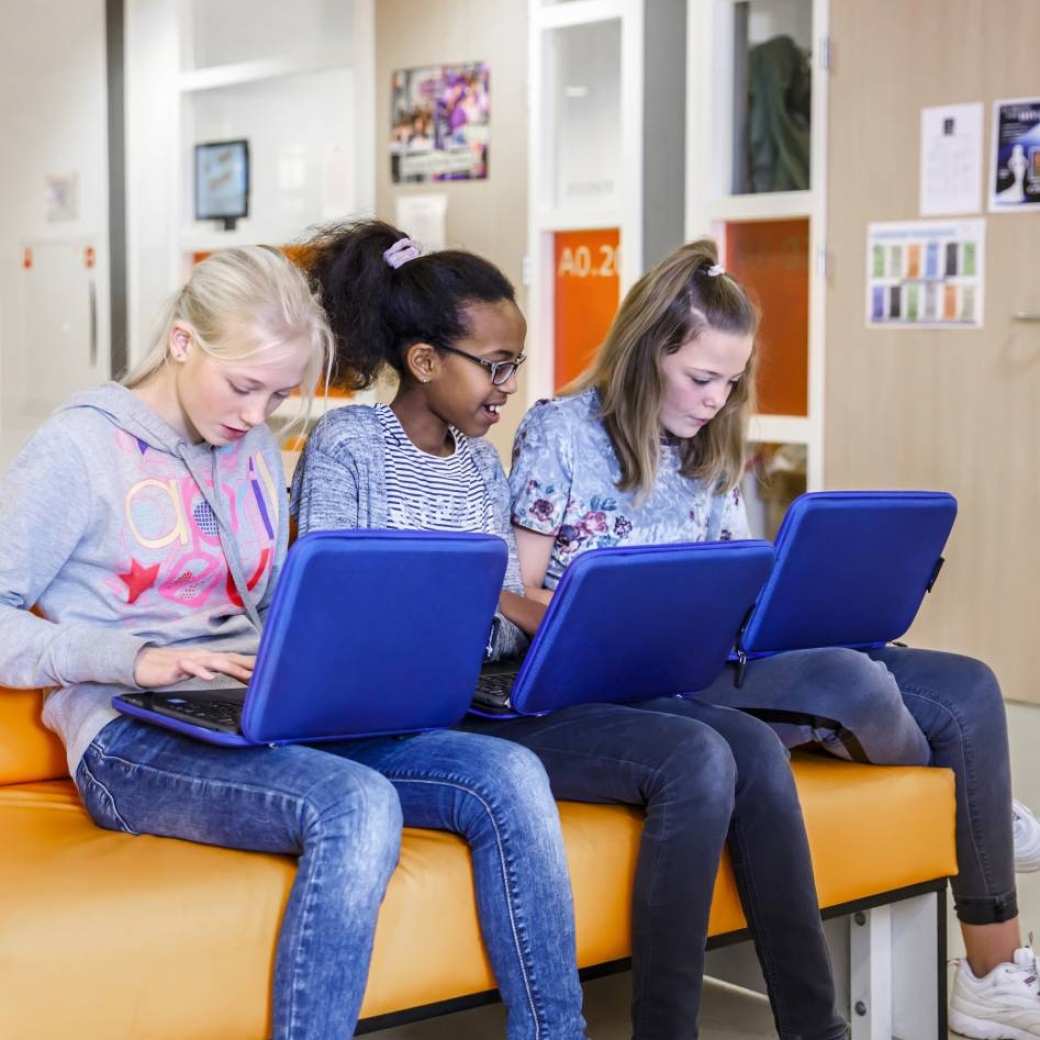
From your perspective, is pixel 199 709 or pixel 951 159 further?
pixel 951 159

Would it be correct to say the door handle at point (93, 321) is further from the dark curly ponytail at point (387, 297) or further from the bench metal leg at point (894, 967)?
the bench metal leg at point (894, 967)

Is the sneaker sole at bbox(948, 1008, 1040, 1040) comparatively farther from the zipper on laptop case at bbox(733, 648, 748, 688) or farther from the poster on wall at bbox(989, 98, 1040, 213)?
the poster on wall at bbox(989, 98, 1040, 213)

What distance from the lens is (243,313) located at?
5.53ft

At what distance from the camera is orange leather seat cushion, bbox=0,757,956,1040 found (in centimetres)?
134

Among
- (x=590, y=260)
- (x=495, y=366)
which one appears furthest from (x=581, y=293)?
(x=495, y=366)

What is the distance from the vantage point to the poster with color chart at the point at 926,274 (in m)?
3.86

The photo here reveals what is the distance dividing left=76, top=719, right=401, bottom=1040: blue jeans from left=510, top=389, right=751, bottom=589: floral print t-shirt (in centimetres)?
62

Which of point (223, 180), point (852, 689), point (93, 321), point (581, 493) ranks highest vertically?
point (223, 180)

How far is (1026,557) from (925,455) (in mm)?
371

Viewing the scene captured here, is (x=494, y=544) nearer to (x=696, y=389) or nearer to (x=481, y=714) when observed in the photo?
(x=481, y=714)

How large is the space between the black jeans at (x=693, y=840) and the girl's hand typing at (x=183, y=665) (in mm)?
365

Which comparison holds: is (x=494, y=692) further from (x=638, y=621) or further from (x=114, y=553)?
(x=114, y=553)

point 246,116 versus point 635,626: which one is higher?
point 246,116

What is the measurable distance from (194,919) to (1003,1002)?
1.04 m
